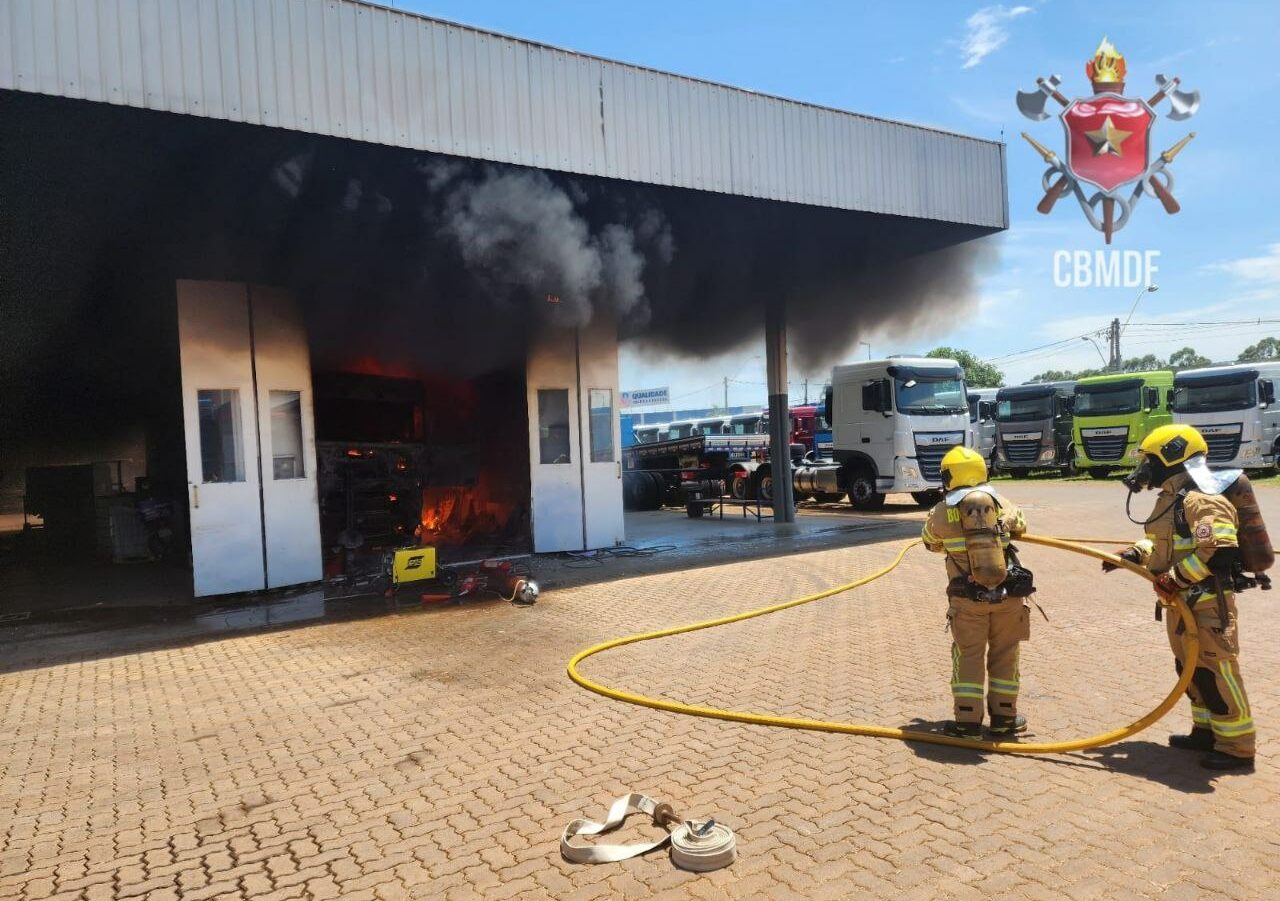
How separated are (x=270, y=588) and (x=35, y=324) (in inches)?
297

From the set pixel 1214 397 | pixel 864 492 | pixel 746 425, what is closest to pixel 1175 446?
pixel 864 492

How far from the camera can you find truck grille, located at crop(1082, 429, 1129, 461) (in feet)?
73.2

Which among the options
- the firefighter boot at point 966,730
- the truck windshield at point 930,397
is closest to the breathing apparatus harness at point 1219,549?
the firefighter boot at point 966,730

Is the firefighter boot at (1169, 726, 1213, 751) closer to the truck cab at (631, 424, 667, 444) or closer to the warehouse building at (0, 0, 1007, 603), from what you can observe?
the warehouse building at (0, 0, 1007, 603)

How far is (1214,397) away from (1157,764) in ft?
65.9

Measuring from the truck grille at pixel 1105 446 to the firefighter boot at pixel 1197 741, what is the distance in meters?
21.2

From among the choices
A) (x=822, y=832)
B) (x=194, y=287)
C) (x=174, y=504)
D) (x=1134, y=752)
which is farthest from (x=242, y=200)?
(x=1134, y=752)

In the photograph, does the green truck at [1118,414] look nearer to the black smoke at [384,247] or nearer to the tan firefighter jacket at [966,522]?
the black smoke at [384,247]

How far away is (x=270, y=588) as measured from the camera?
973cm

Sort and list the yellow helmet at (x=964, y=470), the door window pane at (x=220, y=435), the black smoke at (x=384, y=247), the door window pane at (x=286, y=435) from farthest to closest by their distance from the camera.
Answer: the door window pane at (x=286, y=435) < the door window pane at (x=220, y=435) < the black smoke at (x=384, y=247) < the yellow helmet at (x=964, y=470)

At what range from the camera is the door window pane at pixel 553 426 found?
1177 cm

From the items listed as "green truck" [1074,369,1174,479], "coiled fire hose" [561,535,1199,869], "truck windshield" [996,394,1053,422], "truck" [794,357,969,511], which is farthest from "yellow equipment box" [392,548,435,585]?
→ "truck windshield" [996,394,1053,422]

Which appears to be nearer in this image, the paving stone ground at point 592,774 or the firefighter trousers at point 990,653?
the paving stone ground at point 592,774

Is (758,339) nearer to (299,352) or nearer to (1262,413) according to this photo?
(299,352)
